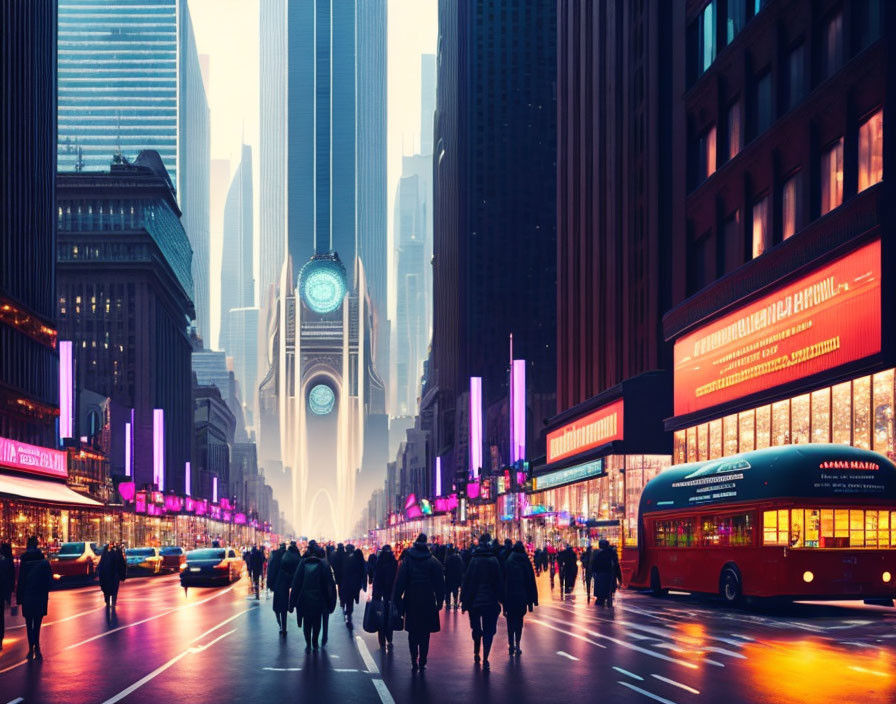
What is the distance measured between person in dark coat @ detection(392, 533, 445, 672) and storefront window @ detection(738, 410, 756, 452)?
28.8 m

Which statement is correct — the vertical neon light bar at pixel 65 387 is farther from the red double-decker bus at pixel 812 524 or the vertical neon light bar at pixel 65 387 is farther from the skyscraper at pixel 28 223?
the red double-decker bus at pixel 812 524

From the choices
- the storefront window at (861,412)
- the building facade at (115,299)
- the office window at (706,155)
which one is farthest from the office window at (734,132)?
the building facade at (115,299)

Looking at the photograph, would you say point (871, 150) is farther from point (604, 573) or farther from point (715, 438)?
point (715, 438)

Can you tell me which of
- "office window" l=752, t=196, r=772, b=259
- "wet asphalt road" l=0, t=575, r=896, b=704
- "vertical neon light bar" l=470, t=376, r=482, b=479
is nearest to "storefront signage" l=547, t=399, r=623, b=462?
"office window" l=752, t=196, r=772, b=259

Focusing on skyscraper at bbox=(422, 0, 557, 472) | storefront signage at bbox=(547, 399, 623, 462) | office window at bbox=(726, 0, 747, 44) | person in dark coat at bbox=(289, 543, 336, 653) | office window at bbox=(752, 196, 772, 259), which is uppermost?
skyscraper at bbox=(422, 0, 557, 472)

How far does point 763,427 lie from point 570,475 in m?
28.5

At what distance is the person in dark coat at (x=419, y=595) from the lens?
697 inches

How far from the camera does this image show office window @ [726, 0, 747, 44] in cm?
4800

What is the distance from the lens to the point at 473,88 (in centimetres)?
A: 18500

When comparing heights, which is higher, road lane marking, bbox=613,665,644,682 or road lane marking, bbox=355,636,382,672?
road lane marking, bbox=613,665,644,682

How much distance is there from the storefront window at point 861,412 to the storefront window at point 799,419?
327 cm

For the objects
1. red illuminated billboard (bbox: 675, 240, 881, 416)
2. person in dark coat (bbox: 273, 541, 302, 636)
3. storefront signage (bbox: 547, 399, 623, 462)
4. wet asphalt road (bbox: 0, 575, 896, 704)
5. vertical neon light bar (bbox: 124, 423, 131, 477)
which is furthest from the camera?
vertical neon light bar (bbox: 124, 423, 131, 477)

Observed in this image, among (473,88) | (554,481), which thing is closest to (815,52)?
(554,481)

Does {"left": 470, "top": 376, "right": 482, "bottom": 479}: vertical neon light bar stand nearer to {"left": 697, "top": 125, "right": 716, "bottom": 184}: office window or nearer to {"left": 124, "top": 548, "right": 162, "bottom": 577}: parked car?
{"left": 124, "top": 548, "right": 162, "bottom": 577}: parked car
